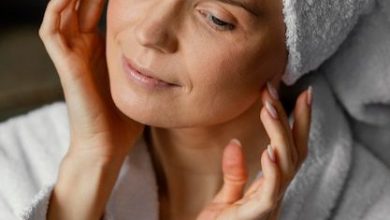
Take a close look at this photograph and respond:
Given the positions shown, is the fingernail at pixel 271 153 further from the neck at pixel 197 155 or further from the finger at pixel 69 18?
the finger at pixel 69 18

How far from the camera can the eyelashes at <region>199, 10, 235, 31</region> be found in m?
0.83

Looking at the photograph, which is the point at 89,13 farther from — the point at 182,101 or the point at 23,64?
the point at 23,64

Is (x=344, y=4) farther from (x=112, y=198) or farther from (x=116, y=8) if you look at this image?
(x=112, y=198)

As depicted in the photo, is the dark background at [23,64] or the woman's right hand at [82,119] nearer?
the woman's right hand at [82,119]

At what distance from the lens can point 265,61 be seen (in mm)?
888

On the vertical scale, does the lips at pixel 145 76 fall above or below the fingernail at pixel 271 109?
above

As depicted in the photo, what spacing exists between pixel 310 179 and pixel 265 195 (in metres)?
0.18

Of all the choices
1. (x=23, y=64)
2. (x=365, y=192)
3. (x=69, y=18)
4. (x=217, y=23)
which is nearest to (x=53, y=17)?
(x=69, y=18)

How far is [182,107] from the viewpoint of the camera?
2.89ft

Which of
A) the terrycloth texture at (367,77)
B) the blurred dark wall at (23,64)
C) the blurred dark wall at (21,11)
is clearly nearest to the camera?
the terrycloth texture at (367,77)

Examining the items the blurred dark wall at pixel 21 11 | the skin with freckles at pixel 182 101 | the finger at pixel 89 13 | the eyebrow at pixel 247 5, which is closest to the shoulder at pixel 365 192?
the skin with freckles at pixel 182 101

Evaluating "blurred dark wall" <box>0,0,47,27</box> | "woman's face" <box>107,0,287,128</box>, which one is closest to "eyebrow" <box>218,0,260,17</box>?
"woman's face" <box>107,0,287,128</box>

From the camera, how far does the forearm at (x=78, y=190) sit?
0.97 meters

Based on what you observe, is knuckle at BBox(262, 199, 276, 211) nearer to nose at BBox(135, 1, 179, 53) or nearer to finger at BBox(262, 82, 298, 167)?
finger at BBox(262, 82, 298, 167)
